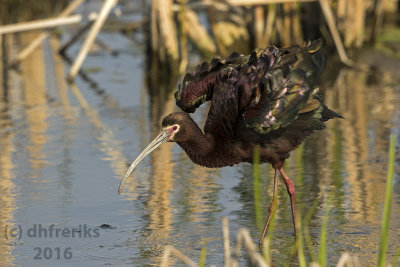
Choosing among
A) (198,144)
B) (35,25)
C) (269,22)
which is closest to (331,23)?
(269,22)

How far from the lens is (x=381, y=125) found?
386 inches

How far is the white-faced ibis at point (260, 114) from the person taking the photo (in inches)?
245

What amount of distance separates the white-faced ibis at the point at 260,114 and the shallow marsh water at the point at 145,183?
0.48 metres

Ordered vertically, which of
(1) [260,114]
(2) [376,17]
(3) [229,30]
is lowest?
(1) [260,114]

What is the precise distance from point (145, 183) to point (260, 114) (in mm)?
2002

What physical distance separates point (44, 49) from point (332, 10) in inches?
186

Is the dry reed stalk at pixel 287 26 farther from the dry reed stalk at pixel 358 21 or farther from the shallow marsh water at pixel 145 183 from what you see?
the shallow marsh water at pixel 145 183

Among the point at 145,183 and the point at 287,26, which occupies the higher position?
the point at 287,26

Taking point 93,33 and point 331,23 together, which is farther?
point 331,23

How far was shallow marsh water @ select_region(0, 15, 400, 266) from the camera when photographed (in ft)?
20.5

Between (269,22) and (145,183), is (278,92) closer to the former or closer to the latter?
(145,183)

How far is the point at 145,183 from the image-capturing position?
7.91 metres

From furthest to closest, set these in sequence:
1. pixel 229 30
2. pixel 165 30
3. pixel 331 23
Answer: pixel 229 30
pixel 331 23
pixel 165 30

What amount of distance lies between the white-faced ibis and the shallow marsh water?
48cm
